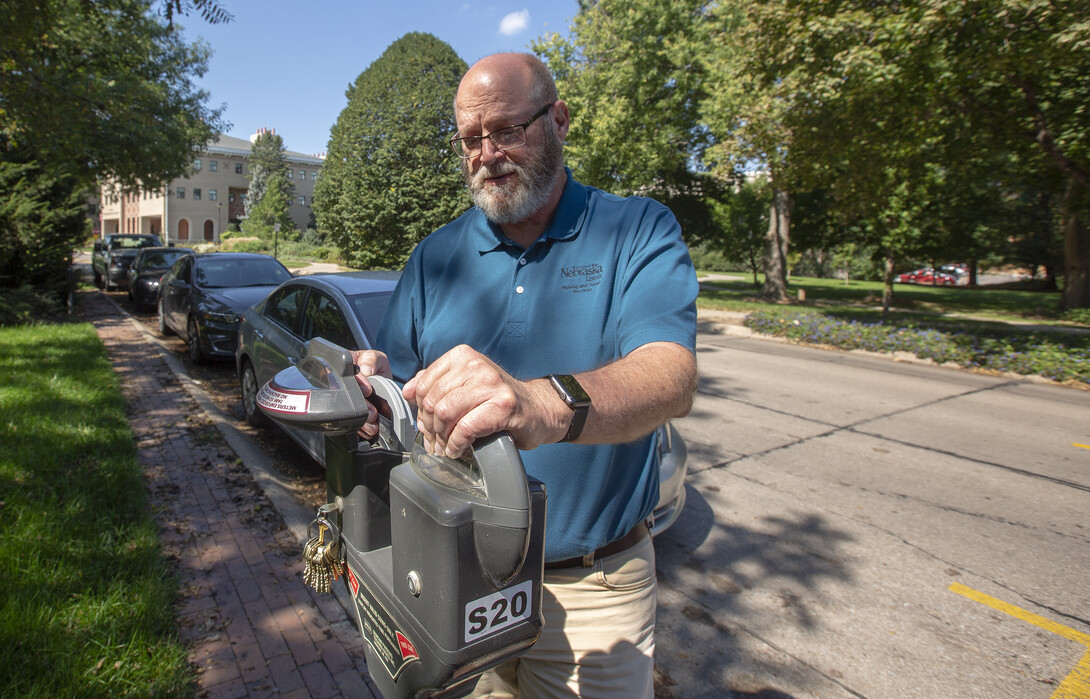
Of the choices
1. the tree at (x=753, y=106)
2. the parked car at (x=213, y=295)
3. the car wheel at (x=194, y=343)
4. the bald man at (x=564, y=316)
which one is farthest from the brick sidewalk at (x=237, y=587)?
the tree at (x=753, y=106)

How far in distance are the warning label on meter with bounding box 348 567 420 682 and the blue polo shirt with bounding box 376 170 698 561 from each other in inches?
17.8

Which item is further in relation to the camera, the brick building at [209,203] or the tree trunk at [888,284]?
the brick building at [209,203]

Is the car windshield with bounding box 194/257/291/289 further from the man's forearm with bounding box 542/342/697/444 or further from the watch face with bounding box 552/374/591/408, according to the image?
the watch face with bounding box 552/374/591/408

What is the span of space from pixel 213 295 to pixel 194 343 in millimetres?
721

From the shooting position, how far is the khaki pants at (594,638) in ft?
4.91

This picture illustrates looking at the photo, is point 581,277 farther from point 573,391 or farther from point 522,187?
point 573,391

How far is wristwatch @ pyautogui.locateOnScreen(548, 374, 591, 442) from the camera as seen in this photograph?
94 cm

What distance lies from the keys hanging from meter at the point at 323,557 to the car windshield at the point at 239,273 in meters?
9.20

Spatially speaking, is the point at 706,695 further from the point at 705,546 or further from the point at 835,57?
the point at 835,57

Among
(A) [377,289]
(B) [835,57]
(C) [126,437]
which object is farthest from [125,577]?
(B) [835,57]

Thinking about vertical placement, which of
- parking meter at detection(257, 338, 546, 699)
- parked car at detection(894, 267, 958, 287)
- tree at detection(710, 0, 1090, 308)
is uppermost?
tree at detection(710, 0, 1090, 308)

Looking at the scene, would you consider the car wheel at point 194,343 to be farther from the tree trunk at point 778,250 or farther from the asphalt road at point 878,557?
the tree trunk at point 778,250

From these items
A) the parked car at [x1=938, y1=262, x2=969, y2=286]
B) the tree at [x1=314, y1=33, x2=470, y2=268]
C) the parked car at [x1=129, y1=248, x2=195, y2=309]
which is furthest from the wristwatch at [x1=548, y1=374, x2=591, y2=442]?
the parked car at [x1=938, y1=262, x2=969, y2=286]

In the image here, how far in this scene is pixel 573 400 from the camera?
94 centimetres
